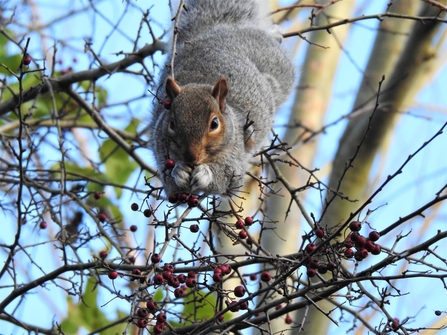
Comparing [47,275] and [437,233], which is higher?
[47,275]

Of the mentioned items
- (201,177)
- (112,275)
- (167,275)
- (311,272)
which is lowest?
(311,272)

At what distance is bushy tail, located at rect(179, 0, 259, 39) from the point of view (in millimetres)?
4906

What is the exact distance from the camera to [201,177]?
3332 mm

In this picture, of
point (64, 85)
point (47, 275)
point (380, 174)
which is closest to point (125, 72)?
point (64, 85)

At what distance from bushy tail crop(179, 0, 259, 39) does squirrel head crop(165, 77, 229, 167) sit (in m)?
1.48

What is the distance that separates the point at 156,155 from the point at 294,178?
7.19ft

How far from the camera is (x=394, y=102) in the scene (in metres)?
4.64

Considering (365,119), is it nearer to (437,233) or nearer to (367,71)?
(367,71)

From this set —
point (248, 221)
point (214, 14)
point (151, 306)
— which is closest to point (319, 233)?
point (248, 221)

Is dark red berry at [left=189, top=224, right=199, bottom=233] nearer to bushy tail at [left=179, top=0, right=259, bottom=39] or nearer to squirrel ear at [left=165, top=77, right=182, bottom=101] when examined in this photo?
squirrel ear at [left=165, top=77, right=182, bottom=101]

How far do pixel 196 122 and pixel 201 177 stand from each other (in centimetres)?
30

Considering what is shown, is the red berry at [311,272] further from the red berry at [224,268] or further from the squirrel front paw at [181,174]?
the squirrel front paw at [181,174]

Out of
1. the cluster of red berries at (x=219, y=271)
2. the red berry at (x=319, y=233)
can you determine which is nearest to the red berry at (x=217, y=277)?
the cluster of red berries at (x=219, y=271)

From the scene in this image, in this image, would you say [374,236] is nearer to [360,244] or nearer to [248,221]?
[360,244]
